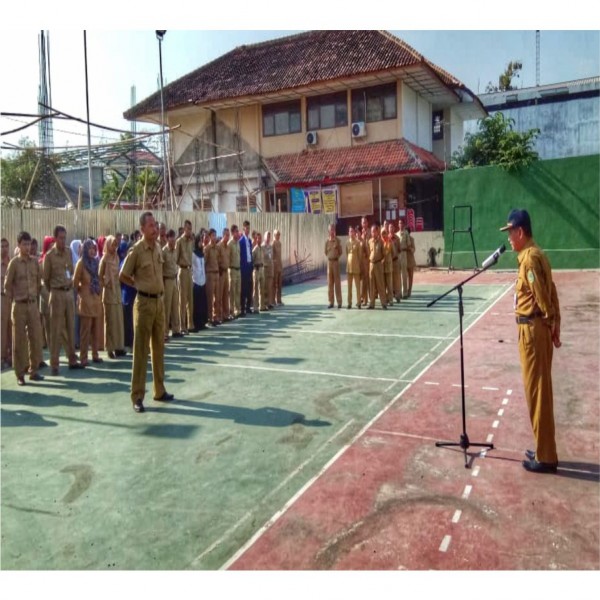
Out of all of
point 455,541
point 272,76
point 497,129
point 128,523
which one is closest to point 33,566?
point 128,523

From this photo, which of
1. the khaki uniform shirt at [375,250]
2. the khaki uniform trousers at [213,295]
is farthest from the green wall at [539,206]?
the khaki uniform trousers at [213,295]

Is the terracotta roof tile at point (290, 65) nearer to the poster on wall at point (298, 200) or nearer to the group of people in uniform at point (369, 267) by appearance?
the poster on wall at point (298, 200)

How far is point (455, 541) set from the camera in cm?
351

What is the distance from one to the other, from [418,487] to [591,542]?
1.15m

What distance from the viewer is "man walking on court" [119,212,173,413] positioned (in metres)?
6.21

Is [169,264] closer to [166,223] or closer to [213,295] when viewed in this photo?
[213,295]

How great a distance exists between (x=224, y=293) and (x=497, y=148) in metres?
14.2

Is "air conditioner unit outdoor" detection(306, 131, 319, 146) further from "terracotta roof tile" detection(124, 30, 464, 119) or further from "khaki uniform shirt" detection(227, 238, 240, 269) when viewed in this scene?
"khaki uniform shirt" detection(227, 238, 240, 269)

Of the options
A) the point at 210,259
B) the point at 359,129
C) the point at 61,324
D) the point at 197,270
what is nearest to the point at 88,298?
the point at 61,324

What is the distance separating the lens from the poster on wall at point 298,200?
79.0 ft

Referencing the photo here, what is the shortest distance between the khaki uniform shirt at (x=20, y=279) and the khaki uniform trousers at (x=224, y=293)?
14.1 ft

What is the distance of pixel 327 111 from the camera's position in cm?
2444

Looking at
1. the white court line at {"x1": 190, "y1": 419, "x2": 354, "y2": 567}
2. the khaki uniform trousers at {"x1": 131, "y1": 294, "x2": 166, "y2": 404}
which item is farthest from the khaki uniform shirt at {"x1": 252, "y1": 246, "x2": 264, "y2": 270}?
the white court line at {"x1": 190, "y1": 419, "x2": 354, "y2": 567}

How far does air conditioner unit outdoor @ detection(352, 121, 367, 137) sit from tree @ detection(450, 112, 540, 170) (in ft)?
12.1
